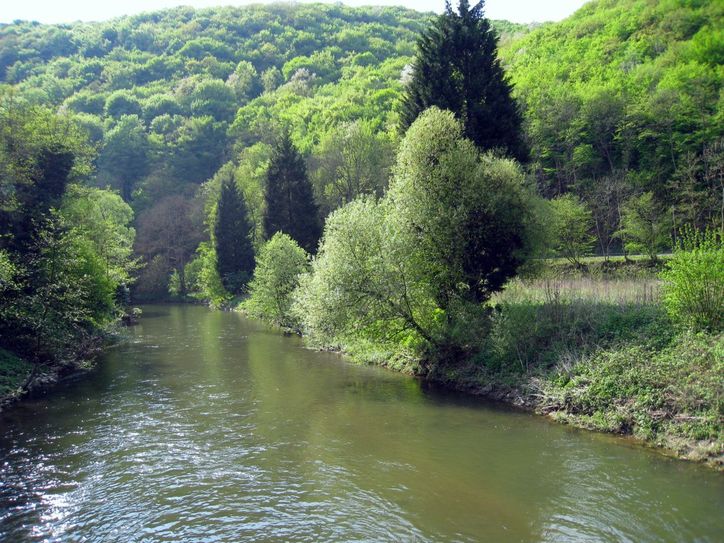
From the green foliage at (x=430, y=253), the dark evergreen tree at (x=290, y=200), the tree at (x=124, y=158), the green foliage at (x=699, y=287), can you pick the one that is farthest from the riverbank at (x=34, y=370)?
the tree at (x=124, y=158)

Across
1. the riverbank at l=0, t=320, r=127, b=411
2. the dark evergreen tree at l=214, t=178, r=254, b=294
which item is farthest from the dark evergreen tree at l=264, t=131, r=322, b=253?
the riverbank at l=0, t=320, r=127, b=411

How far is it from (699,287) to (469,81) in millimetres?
17579

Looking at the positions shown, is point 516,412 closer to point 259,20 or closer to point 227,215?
point 227,215

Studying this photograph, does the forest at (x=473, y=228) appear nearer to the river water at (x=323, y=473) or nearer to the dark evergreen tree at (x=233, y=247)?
the dark evergreen tree at (x=233, y=247)

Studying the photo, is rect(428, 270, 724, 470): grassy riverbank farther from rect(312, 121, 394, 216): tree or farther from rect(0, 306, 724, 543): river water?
rect(312, 121, 394, 216): tree

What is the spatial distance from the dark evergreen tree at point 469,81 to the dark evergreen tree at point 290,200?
87.2ft

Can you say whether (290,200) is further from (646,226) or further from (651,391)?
(651,391)

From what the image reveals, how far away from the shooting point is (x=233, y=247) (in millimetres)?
65875

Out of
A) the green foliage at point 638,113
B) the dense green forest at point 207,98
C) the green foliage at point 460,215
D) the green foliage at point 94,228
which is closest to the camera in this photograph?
the green foliage at point 460,215

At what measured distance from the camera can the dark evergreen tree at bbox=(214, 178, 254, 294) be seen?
6544 centimetres

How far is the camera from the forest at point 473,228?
18.5 m

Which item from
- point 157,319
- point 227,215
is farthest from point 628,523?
point 227,215

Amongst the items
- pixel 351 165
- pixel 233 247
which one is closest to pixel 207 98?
pixel 233 247

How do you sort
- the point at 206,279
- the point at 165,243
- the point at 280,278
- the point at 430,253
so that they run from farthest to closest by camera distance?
the point at 165,243
the point at 206,279
the point at 280,278
the point at 430,253
